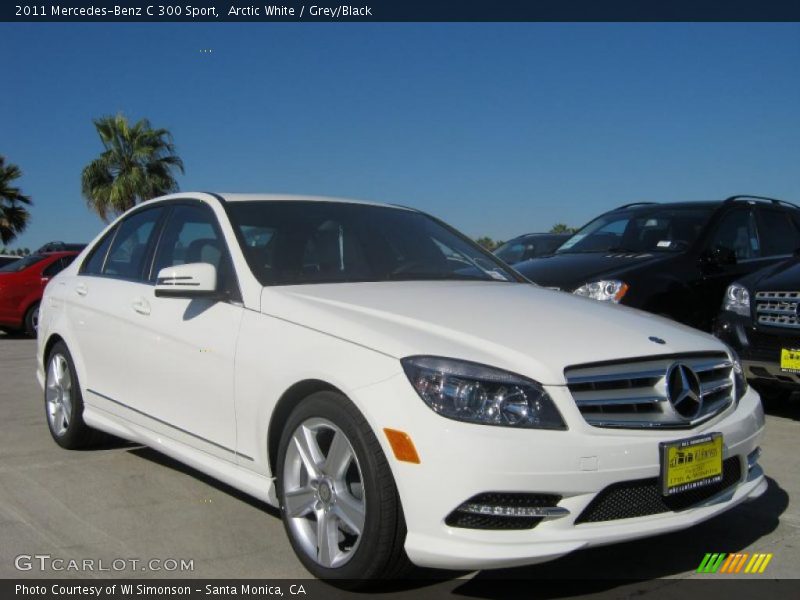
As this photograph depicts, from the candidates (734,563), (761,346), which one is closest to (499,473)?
(734,563)

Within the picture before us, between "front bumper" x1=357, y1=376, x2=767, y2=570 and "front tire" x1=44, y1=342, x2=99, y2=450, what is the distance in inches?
116

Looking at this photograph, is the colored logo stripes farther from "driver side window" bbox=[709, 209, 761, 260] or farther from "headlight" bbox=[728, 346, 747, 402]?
"driver side window" bbox=[709, 209, 761, 260]

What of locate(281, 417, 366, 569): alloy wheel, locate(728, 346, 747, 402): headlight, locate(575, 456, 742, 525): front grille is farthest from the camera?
locate(728, 346, 747, 402): headlight

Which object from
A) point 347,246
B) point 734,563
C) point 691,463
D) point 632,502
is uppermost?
point 347,246

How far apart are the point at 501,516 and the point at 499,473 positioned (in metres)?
0.18

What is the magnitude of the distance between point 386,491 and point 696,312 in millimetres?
4919

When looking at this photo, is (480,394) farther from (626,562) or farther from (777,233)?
(777,233)

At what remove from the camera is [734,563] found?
11.5 ft

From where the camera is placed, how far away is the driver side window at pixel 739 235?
7.66 m

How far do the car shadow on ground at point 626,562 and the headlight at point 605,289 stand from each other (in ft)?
8.60

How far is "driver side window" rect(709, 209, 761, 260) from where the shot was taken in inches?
302

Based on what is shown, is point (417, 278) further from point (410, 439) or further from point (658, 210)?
point (658, 210)

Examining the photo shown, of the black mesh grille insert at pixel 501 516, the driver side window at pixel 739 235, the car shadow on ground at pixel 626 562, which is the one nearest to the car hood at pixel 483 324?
the black mesh grille insert at pixel 501 516

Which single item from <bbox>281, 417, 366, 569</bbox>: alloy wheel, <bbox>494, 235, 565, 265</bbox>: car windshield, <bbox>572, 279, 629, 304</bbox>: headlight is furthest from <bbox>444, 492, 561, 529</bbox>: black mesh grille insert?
<bbox>494, 235, 565, 265</bbox>: car windshield
